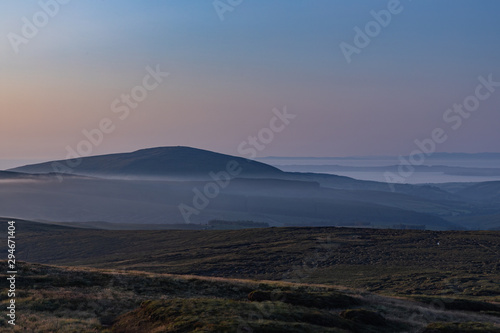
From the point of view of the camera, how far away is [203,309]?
2625 centimetres

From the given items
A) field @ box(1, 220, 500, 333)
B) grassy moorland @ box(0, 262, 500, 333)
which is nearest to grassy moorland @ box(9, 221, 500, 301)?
field @ box(1, 220, 500, 333)

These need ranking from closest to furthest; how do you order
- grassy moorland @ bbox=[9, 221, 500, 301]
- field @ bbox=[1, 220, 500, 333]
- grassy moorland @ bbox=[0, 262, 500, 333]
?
grassy moorland @ bbox=[0, 262, 500, 333] → field @ bbox=[1, 220, 500, 333] → grassy moorland @ bbox=[9, 221, 500, 301]

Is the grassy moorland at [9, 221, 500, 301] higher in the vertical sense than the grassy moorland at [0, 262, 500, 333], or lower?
lower

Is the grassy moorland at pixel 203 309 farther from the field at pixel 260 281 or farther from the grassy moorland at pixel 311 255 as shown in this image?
the grassy moorland at pixel 311 255

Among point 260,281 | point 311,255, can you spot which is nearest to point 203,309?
point 260,281

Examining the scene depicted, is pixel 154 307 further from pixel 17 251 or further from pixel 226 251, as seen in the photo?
pixel 17 251

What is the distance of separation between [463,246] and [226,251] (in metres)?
46.5

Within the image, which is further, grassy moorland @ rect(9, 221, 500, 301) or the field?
grassy moorland @ rect(9, 221, 500, 301)

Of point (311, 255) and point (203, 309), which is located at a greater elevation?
point (203, 309)

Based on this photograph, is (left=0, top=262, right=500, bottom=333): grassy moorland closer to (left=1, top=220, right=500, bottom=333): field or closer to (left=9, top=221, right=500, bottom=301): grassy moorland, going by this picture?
(left=1, top=220, right=500, bottom=333): field

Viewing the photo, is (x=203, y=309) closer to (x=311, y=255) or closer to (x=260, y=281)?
(x=260, y=281)

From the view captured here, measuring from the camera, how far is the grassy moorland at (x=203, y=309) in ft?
79.0

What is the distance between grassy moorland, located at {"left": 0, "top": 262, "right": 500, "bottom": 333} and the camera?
24078mm

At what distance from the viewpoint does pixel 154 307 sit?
87.7ft
